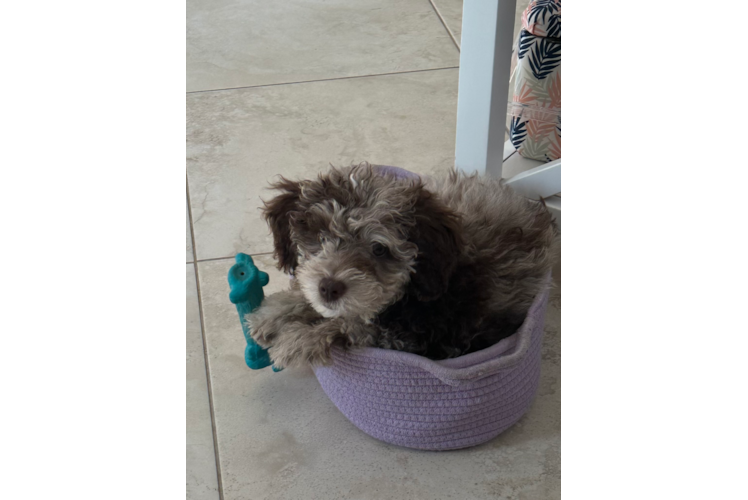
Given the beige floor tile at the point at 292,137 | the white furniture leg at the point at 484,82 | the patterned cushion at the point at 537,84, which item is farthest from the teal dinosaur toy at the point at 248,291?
the patterned cushion at the point at 537,84

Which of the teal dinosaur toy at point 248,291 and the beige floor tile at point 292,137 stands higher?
the beige floor tile at point 292,137

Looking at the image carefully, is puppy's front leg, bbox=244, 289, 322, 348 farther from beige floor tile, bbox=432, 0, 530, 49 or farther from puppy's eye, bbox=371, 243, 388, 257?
beige floor tile, bbox=432, 0, 530, 49

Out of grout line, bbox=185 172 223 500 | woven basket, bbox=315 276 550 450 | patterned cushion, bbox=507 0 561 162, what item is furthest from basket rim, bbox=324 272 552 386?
patterned cushion, bbox=507 0 561 162

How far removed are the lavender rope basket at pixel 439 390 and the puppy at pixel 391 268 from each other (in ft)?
0.16

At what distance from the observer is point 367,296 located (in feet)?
4.23

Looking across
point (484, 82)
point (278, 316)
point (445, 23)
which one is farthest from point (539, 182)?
point (445, 23)

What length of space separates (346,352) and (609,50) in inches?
40.6

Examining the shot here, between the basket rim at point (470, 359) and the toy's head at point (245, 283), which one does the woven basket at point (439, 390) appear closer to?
the basket rim at point (470, 359)

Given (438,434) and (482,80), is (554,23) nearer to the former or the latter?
(482,80)

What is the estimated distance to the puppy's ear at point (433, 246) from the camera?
1.34m

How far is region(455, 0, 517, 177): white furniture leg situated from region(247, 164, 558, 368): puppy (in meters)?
0.40

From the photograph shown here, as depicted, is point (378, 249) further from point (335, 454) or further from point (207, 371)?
point (207, 371)
